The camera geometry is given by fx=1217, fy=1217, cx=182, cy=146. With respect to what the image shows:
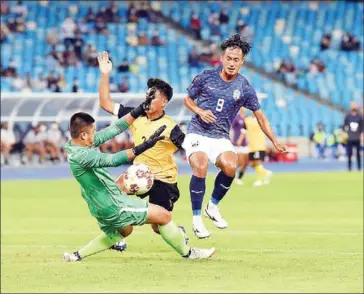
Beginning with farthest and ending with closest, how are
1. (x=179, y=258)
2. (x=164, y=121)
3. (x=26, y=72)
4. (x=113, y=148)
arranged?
(x=26, y=72)
(x=113, y=148)
(x=179, y=258)
(x=164, y=121)

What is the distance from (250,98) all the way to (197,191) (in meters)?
1.56

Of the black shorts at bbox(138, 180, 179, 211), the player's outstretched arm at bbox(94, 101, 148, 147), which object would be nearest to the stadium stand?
the black shorts at bbox(138, 180, 179, 211)

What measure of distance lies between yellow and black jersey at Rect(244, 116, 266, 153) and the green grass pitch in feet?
4.60

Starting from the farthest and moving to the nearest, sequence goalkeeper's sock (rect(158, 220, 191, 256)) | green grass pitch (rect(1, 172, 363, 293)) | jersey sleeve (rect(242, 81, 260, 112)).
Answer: green grass pitch (rect(1, 172, 363, 293))
goalkeeper's sock (rect(158, 220, 191, 256))
jersey sleeve (rect(242, 81, 260, 112))

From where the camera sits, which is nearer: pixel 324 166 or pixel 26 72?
pixel 324 166

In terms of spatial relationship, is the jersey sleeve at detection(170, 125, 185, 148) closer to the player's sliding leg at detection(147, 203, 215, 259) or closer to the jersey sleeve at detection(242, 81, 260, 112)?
the jersey sleeve at detection(242, 81, 260, 112)

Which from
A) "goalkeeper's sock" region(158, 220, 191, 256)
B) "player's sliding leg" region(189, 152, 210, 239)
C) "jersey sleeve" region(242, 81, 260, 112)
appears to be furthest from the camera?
"goalkeeper's sock" region(158, 220, 191, 256)

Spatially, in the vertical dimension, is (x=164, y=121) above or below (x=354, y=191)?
above

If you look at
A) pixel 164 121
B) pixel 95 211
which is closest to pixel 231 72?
pixel 164 121

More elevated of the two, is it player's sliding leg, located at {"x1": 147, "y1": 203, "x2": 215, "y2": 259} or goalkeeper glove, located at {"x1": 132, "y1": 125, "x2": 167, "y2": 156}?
goalkeeper glove, located at {"x1": 132, "y1": 125, "x2": 167, "y2": 156}

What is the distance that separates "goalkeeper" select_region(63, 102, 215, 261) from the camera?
14.1m

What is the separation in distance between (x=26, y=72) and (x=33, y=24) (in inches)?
197

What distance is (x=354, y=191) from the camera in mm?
37938

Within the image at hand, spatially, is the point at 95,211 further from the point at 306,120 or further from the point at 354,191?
the point at 306,120
